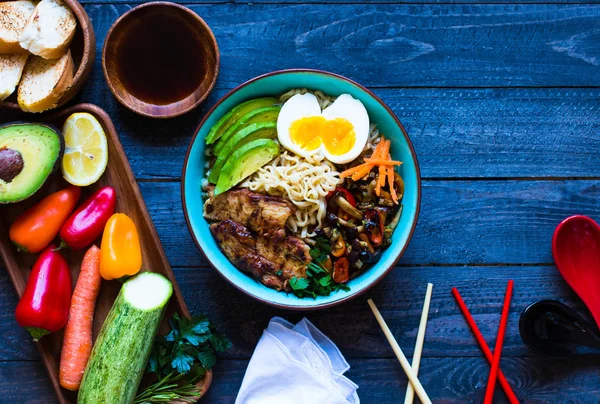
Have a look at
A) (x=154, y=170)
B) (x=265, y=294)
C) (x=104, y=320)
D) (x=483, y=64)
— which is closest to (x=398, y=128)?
(x=483, y=64)

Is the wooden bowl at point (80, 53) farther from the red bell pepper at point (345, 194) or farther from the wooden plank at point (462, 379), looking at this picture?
the wooden plank at point (462, 379)

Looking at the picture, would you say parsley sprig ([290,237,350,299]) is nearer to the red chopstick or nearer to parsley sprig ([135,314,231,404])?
parsley sprig ([135,314,231,404])

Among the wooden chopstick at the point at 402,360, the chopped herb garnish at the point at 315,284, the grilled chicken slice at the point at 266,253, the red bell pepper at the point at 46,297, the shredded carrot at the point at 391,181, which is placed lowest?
the wooden chopstick at the point at 402,360

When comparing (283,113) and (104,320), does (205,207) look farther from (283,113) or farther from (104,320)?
(104,320)

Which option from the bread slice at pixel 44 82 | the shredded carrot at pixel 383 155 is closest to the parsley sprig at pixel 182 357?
the shredded carrot at pixel 383 155

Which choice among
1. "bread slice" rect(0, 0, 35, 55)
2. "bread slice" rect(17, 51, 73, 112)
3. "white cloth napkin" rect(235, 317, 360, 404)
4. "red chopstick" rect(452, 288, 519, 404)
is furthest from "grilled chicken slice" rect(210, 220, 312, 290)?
"bread slice" rect(0, 0, 35, 55)

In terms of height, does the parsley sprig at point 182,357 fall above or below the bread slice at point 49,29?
below
